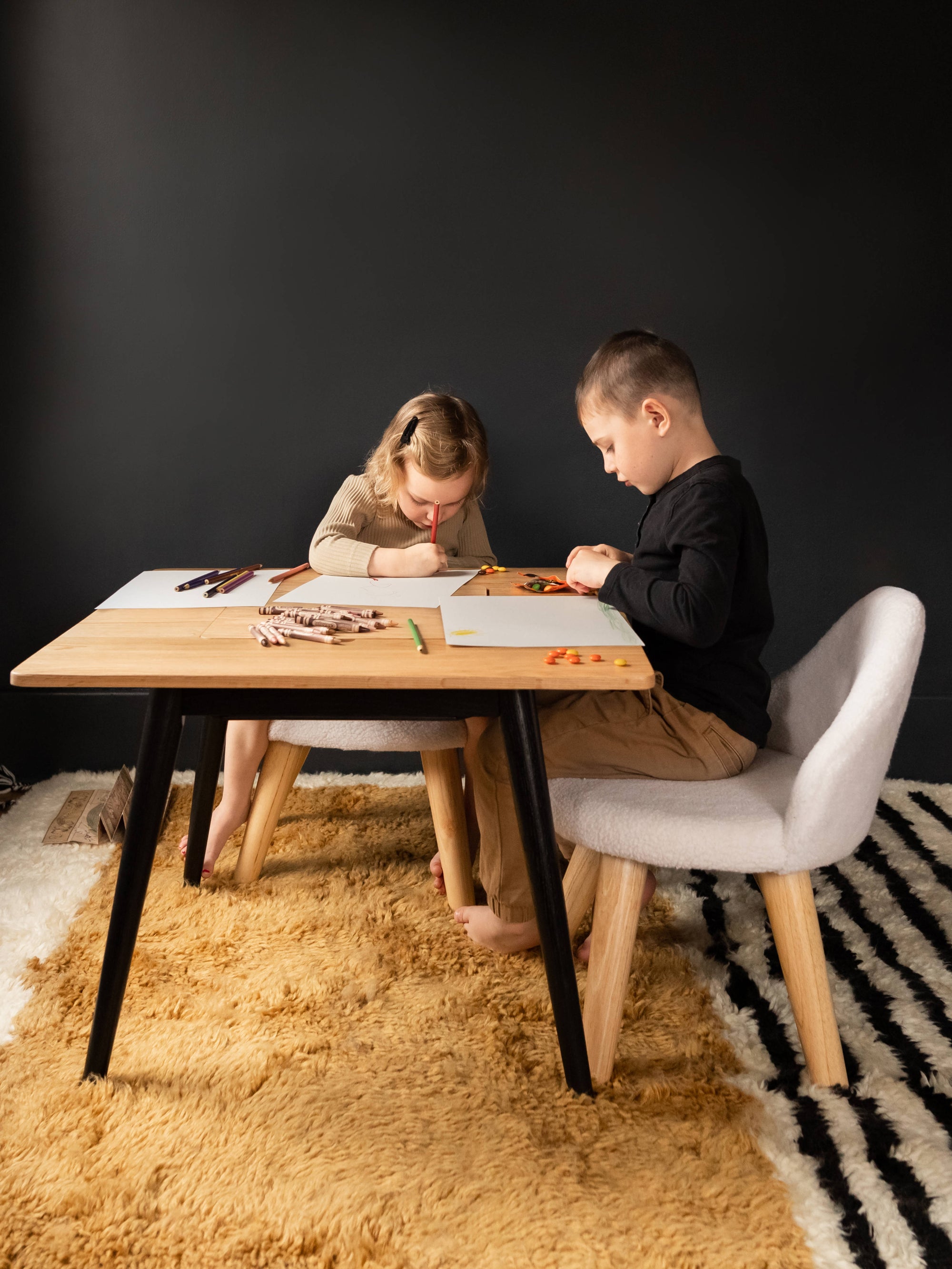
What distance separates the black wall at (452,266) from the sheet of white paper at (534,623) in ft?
3.21

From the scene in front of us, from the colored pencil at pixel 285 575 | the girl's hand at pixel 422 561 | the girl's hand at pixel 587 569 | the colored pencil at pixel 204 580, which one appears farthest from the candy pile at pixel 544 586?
the colored pencil at pixel 204 580

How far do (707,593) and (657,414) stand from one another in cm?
33

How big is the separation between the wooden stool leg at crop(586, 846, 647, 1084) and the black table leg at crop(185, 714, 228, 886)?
82cm

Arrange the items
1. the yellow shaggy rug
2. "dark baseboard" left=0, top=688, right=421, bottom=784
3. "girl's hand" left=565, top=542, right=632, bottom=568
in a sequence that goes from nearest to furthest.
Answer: the yellow shaggy rug, "girl's hand" left=565, top=542, right=632, bottom=568, "dark baseboard" left=0, top=688, right=421, bottom=784

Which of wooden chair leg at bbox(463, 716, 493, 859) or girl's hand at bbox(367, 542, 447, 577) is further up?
girl's hand at bbox(367, 542, 447, 577)

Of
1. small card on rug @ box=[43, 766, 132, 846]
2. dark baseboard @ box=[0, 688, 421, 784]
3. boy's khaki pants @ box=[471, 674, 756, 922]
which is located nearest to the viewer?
boy's khaki pants @ box=[471, 674, 756, 922]

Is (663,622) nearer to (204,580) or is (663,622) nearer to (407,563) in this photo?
(407,563)

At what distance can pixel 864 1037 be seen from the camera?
137 centimetres

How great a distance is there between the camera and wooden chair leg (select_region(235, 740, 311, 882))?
1.77 metres

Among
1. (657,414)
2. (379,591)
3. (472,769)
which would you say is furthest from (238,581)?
(657,414)

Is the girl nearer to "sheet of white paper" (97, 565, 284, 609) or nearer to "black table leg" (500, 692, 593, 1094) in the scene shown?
"sheet of white paper" (97, 565, 284, 609)

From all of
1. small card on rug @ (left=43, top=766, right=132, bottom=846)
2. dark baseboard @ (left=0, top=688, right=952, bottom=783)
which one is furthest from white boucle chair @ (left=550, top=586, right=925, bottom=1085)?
dark baseboard @ (left=0, top=688, right=952, bottom=783)

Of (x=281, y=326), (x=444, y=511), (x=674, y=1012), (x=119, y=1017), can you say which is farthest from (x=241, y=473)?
(x=674, y=1012)

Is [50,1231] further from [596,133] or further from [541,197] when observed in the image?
[596,133]
